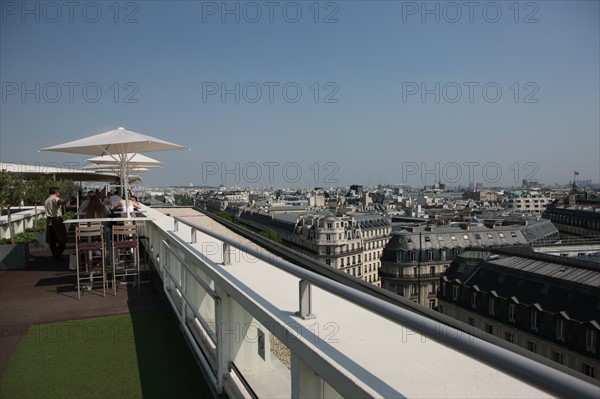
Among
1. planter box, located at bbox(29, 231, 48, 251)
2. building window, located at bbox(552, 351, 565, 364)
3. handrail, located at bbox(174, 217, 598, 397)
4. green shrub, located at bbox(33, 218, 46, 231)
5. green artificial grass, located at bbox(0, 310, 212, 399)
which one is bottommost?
building window, located at bbox(552, 351, 565, 364)

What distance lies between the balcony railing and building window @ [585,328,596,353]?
26.7 m

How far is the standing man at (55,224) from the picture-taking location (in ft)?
29.8

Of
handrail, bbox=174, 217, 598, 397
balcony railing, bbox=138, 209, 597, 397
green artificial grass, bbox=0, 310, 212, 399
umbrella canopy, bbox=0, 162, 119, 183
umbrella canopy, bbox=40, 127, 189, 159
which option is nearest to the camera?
handrail, bbox=174, 217, 598, 397

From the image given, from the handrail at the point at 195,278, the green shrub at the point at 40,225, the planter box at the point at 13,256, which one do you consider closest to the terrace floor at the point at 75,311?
the planter box at the point at 13,256

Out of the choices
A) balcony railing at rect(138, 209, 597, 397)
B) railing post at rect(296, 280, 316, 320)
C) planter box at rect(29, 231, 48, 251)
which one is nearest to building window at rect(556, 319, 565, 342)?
planter box at rect(29, 231, 48, 251)

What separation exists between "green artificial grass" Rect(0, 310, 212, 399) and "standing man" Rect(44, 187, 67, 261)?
182 inches

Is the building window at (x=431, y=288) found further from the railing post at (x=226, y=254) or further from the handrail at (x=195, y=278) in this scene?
the railing post at (x=226, y=254)

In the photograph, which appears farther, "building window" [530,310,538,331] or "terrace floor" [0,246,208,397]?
"building window" [530,310,538,331]

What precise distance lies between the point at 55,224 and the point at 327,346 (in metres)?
9.11

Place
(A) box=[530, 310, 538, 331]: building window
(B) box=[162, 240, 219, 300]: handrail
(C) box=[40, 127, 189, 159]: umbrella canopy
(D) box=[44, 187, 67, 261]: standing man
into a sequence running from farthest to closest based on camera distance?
(A) box=[530, 310, 538, 331]: building window
(D) box=[44, 187, 67, 261]: standing man
(C) box=[40, 127, 189, 159]: umbrella canopy
(B) box=[162, 240, 219, 300]: handrail

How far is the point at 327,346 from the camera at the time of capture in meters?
1.92

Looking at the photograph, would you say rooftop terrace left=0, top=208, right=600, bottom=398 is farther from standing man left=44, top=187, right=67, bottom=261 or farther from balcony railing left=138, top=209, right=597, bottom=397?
standing man left=44, top=187, right=67, bottom=261

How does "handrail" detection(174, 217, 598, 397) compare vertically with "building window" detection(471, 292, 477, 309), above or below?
above

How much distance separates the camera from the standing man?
9092mm
